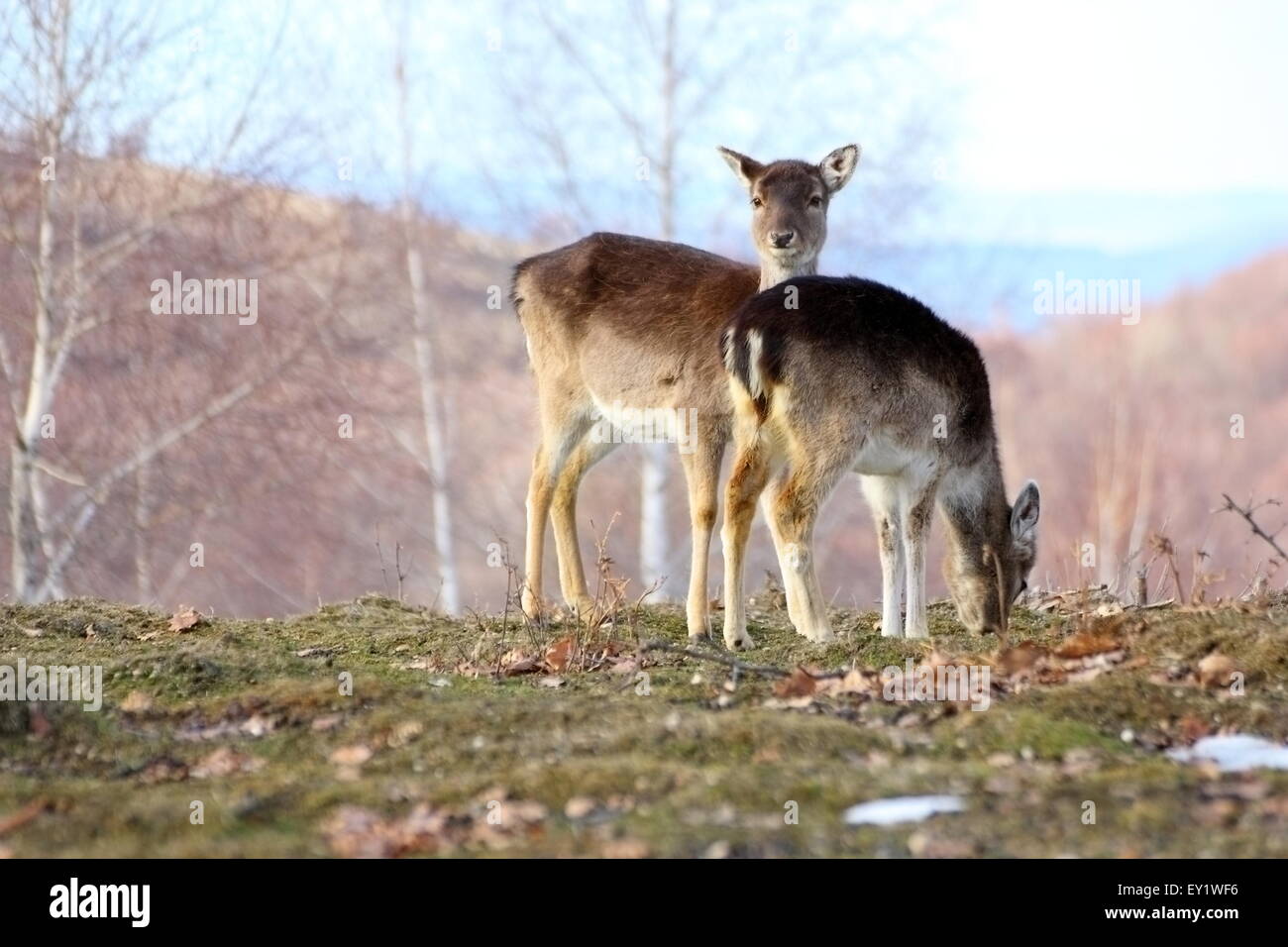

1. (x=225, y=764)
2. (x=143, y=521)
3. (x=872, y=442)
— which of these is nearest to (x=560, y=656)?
(x=872, y=442)

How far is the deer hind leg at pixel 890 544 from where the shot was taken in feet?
31.2

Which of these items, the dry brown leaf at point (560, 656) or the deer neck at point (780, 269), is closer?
the dry brown leaf at point (560, 656)

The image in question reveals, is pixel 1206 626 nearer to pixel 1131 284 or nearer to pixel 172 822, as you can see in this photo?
pixel 172 822

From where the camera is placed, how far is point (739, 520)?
957cm

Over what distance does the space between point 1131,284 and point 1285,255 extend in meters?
49.6

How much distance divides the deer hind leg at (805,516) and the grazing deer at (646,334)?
648mm

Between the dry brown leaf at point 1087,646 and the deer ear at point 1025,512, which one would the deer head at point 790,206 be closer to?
the deer ear at point 1025,512

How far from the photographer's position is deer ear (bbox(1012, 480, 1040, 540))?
990 centimetres

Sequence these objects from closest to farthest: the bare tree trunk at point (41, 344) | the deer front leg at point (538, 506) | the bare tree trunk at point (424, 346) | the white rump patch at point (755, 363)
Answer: the white rump patch at point (755, 363), the deer front leg at point (538, 506), the bare tree trunk at point (41, 344), the bare tree trunk at point (424, 346)

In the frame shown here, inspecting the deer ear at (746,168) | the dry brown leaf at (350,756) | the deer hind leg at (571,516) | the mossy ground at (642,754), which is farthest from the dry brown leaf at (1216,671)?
the deer ear at (746,168)

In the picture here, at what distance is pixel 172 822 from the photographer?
5.54 meters

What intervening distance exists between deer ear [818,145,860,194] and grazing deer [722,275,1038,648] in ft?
5.24

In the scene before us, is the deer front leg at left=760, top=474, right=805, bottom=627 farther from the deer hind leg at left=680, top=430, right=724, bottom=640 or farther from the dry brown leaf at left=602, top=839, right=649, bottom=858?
the dry brown leaf at left=602, top=839, right=649, bottom=858
